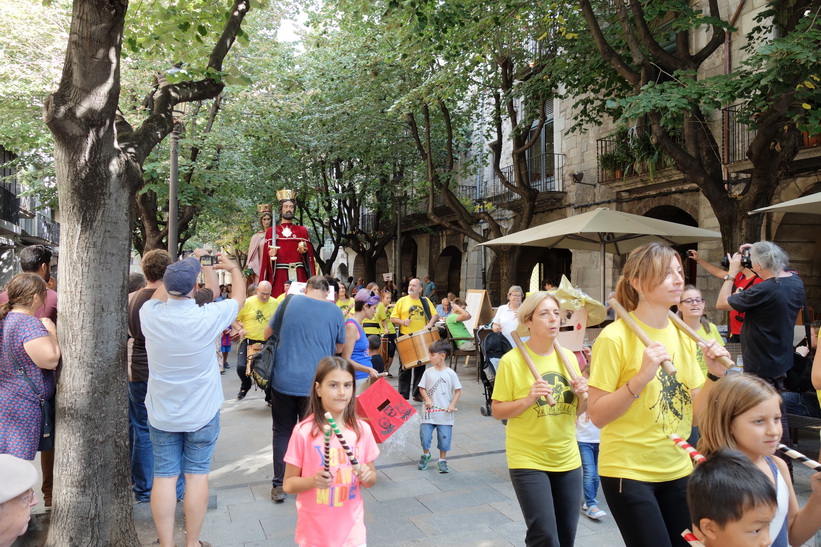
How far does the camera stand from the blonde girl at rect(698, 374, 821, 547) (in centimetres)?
236

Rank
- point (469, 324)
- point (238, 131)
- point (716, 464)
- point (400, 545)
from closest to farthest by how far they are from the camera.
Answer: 1. point (716, 464)
2. point (400, 545)
3. point (469, 324)
4. point (238, 131)

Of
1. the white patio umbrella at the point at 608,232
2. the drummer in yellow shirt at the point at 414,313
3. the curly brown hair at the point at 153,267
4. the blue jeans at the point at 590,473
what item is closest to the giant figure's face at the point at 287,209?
the drummer in yellow shirt at the point at 414,313

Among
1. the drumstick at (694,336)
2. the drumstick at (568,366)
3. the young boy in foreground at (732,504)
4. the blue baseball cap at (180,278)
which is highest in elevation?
the blue baseball cap at (180,278)

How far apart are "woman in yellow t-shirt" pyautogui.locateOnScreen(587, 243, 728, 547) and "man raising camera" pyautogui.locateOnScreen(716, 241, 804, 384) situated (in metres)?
2.61

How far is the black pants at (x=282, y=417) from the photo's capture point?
5.41 metres

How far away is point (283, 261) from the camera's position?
9.20 m

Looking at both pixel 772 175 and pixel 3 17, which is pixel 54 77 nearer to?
pixel 3 17

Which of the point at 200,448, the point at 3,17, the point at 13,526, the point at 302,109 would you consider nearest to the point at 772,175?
the point at 200,448

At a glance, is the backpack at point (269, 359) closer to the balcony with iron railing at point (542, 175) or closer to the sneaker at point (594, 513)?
the sneaker at point (594, 513)

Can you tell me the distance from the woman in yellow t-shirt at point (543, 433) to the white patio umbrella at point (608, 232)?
5.32 meters

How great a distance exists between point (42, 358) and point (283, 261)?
5.33 m

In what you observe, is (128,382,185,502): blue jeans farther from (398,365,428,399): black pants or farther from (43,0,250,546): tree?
(398,365,428,399): black pants

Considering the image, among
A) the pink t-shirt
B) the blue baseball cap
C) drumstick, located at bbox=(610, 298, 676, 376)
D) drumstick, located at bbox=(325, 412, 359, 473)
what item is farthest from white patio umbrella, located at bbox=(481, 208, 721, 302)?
drumstick, located at bbox=(325, 412, 359, 473)

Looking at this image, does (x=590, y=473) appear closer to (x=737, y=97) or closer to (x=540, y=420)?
(x=540, y=420)
